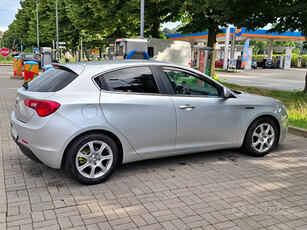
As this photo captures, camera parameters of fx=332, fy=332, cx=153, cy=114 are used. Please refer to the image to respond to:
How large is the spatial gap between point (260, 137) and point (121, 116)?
8.32 ft

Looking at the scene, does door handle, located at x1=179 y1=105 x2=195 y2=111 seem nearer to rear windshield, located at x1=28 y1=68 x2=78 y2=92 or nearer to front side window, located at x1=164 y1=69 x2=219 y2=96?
front side window, located at x1=164 y1=69 x2=219 y2=96

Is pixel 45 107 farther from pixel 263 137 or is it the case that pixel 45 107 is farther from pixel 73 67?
pixel 263 137

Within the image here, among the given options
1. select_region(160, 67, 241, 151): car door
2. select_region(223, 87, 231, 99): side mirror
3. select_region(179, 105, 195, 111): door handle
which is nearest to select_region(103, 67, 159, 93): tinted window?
select_region(160, 67, 241, 151): car door

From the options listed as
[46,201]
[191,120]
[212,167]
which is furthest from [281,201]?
[46,201]

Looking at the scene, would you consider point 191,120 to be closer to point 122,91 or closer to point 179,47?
point 122,91

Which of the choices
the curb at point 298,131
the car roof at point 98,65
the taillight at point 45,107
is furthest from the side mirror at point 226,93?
the curb at point 298,131

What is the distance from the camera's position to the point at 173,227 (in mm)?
3316

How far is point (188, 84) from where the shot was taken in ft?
16.7

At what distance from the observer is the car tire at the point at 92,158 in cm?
414

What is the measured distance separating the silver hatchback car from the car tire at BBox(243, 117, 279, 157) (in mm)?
23

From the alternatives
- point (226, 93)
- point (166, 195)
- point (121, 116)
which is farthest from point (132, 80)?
point (166, 195)

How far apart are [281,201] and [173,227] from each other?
1501mm

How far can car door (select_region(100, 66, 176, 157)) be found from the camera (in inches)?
172

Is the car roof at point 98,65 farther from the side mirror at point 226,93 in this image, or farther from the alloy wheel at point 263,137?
the alloy wheel at point 263,137
